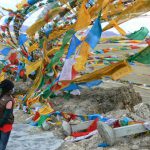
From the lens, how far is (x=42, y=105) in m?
9.66

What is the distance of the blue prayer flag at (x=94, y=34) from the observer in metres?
7.08

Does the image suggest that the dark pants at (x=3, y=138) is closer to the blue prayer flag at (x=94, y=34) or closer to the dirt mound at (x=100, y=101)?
the blue prayer flag at (x=94, y=34)

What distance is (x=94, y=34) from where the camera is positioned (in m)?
7.12

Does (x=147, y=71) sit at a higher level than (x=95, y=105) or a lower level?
lower

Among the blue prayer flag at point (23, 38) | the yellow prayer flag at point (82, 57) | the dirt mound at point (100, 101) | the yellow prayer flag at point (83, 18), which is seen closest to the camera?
the yellow prayer flag at point (82, 57)

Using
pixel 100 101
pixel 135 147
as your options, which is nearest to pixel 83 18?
pixel 135 147

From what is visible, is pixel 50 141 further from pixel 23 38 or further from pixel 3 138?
pixel 23 38

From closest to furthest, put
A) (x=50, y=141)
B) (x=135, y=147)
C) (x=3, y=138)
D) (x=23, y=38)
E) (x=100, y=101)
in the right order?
(x=135, y=147), (x=3, y=138), (x=50, y=141), (x=100, y=101), (x=23, y=38)

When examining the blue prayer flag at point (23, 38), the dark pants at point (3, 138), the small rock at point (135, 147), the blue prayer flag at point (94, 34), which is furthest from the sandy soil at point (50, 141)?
the blue prayer flag at point (23, 38)

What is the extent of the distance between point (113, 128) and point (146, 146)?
63 centimetres

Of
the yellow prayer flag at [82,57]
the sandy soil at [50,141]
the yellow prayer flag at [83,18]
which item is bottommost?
the sandy soil at [50,141]

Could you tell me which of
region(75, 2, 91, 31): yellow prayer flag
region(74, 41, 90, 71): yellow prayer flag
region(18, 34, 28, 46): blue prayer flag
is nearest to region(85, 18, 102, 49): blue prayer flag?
region(74, 41, 90, 71): yellow prayer flag

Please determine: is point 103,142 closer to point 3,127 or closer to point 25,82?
point 3,127

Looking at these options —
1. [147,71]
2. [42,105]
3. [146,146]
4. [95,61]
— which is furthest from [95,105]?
[147,71]
